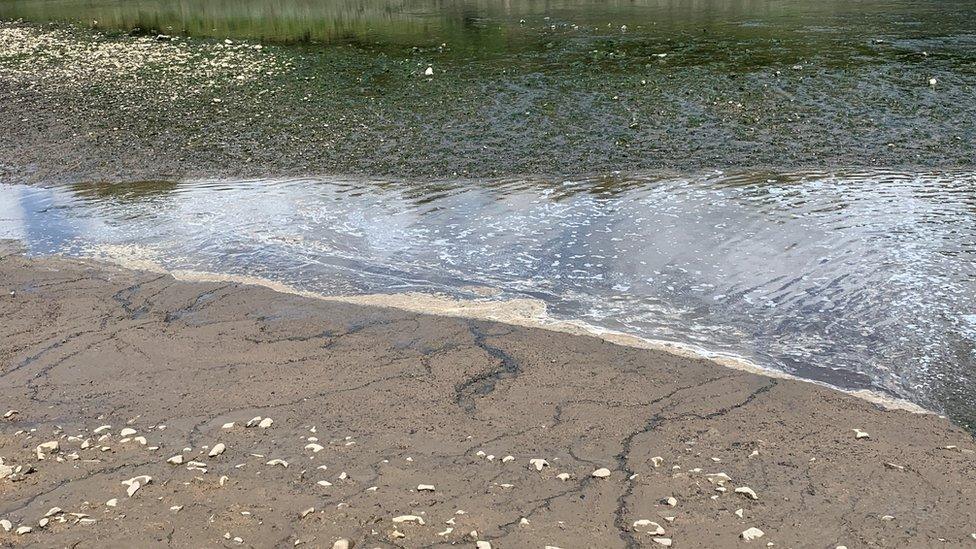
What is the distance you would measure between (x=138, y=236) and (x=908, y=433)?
7.59m

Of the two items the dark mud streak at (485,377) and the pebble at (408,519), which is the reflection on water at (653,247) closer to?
the dark mud streak at (485,377)

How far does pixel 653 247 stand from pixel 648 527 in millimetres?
4742

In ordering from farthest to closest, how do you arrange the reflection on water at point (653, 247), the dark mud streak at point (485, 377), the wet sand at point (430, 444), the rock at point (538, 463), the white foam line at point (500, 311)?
the reflection on water at point (653, 247), the white foam line at point (500, 311), the dark mud streak at point (485, 377), the rock at point (538, 463), the wet sand at point (430, 444)

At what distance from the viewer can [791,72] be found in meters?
16.5

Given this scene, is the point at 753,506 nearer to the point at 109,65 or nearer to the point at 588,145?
the point at 588,145

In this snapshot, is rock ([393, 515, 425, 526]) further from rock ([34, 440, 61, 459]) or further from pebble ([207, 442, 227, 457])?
rock ([34, 440, 61, 459])

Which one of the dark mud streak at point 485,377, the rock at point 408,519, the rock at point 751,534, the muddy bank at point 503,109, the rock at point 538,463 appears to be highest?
the muddy bank at point 503,109

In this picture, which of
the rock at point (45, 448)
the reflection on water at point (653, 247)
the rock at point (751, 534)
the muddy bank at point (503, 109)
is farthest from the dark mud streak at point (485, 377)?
the muddy bank at point (503, 109)

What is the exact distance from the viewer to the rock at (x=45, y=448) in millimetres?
5359

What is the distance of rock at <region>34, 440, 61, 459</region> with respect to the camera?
5.36 m

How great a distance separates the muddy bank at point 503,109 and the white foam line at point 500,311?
3619 mm

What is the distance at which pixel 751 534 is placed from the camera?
4395mm

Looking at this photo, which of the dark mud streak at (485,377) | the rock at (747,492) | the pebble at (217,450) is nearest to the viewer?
the rock at (747,492)

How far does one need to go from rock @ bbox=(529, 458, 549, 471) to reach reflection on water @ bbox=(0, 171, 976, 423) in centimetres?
215
